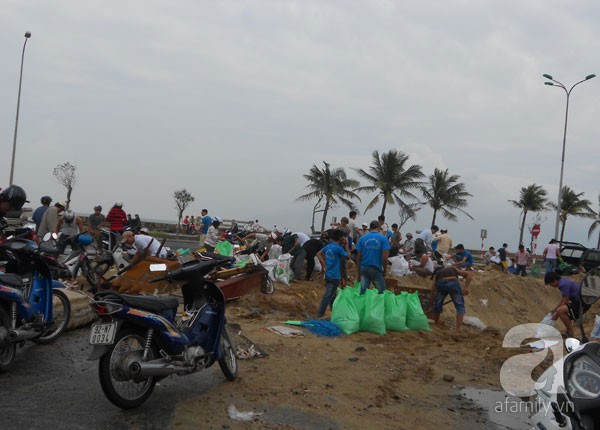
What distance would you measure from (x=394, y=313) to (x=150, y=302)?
221 inches

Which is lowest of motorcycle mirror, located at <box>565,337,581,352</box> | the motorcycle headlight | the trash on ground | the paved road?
the paved road

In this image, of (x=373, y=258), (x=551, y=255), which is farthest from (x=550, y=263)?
(x=373, y=258)

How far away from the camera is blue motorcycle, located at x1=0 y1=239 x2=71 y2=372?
241 inches

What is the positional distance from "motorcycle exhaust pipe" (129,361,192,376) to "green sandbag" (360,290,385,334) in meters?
4.86

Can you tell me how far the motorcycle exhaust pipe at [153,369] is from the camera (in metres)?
5.12

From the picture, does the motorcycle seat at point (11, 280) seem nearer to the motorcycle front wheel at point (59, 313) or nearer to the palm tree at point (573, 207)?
the motorcycle front wheel at point (59, 313)

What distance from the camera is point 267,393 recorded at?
6023mm

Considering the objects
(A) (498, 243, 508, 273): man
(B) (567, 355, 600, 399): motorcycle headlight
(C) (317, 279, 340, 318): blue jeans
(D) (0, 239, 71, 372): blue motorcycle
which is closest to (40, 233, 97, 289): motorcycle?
(D) (0, 239, 71, 372): blue motorcycle

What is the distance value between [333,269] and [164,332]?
601 centimetres

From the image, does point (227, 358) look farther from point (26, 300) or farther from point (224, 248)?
point (224, 248)

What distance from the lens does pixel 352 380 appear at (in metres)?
6.79

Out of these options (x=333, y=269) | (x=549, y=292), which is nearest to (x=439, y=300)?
(x=333, y=269)

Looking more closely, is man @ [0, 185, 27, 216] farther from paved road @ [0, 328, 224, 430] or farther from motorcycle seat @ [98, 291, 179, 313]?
motorcycle seat @ [98, 291, 179, 313]

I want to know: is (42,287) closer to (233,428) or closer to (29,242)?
(29,242)
